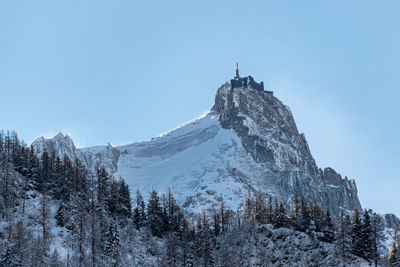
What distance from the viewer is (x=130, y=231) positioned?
122 m

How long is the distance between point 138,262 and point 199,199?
84041mm

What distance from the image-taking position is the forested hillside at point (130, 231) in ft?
318

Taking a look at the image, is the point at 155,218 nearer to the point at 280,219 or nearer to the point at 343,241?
the point at 280,219

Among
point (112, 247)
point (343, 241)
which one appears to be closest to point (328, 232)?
point (343, 241)

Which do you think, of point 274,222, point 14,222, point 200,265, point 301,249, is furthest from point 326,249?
point 14,222

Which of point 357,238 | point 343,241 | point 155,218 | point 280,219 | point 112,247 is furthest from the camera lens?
point 155,218

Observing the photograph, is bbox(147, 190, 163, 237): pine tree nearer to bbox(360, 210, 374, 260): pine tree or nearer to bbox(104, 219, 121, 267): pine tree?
bbox(104, 219, 121, 267): pine tree

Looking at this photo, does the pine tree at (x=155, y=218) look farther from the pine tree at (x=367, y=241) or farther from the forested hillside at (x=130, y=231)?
the pine tree at (x=367, y=241)

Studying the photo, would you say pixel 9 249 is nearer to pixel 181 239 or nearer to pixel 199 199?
pixel 181 239

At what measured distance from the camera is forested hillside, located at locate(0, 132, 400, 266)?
96938 millimetres

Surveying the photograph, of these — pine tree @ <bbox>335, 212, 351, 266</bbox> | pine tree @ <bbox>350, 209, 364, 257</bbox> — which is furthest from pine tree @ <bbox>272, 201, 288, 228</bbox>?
A: pine tree @ <bbox>335, 212, 351, 266</bbox>

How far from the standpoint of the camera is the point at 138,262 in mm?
112500

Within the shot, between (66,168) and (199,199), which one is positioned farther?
(199,199)

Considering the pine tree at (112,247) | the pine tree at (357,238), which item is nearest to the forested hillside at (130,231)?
the pine tree at (357,238)
